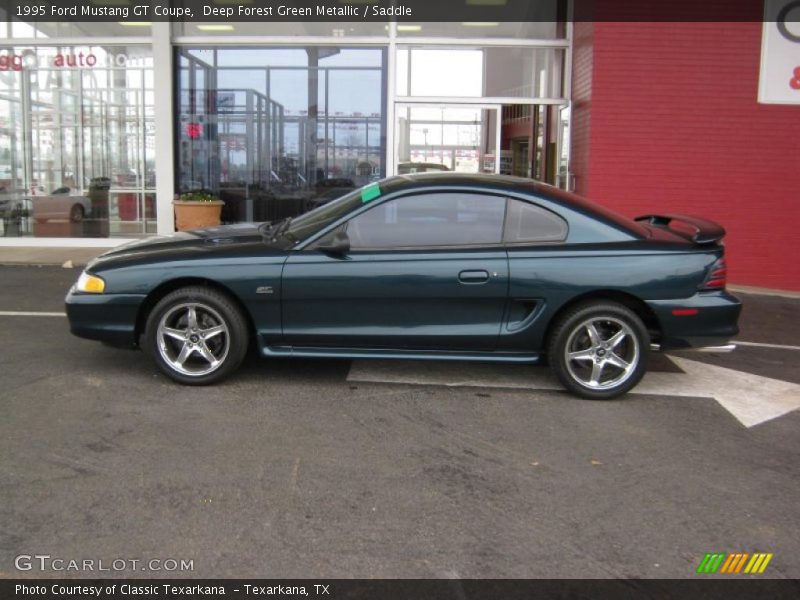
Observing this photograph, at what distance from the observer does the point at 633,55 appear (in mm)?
10297

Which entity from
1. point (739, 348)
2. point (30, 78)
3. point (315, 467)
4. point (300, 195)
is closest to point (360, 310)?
point (315, 467)

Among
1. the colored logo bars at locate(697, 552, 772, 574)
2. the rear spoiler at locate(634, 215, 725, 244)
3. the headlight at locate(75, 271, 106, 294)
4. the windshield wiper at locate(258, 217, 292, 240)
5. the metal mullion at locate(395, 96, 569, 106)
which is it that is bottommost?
the colored logo bars at locate(697, 552, 772, 574)

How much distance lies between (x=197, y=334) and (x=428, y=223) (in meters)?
1.75

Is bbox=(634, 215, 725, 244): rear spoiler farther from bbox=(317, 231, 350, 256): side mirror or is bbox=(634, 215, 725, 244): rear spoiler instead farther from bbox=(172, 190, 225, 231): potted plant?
bbox=(172, 190, 225, 231): potted plant

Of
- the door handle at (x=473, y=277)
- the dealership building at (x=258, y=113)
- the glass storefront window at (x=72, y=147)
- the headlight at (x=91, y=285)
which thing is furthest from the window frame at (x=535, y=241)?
the glass storefront window at (x=72, y=147)

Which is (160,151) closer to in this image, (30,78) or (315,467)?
(30,78)

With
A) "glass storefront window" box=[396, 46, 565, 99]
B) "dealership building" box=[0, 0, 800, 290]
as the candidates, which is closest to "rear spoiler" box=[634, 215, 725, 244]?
"dealership building" box=[0, 0, 800, 290]

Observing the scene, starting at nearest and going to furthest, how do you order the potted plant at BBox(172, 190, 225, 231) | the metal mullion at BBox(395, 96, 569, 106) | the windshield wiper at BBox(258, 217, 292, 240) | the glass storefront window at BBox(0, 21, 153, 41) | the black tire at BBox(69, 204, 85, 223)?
the windshield wiper at BBox(258, 217, 292, 240) → the metal mullion at BBox(395, 96, 569, 106) → the potted plant at BBox(172, 190, 225, 231) → the glass storefront window at BBox(0, 21, 153, 41) → the black tire at BBox(69, 204, 85, 223)

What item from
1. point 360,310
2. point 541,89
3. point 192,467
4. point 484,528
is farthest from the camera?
point 541,89

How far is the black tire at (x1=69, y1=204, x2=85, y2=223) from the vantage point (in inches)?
526

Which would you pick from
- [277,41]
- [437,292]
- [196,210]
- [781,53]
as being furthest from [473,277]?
[277,41]

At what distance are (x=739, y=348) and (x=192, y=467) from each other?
511cm

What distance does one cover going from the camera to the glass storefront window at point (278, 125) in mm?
12773

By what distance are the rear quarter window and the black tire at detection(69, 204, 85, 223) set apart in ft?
33.5
